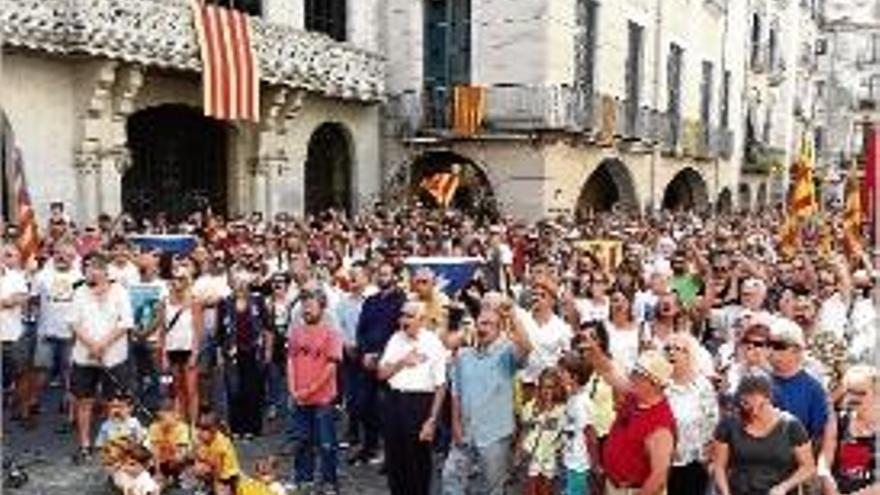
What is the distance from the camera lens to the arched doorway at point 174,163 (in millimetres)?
20219

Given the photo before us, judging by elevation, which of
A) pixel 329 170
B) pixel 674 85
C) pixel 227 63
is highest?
pixel 674 85

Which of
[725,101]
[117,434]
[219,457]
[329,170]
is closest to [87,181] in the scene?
[329,170]

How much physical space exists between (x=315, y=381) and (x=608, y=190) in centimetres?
2159

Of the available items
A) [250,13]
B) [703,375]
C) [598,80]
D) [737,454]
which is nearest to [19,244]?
[703,375]

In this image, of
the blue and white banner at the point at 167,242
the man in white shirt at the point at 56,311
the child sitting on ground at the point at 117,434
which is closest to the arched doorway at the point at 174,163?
the blue and white banner at the point at 167,242

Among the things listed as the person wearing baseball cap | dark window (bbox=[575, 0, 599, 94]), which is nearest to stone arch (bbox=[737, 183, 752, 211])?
dark window (bbox=[575, 0, 599, 94])

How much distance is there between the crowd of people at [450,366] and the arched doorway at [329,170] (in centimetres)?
915

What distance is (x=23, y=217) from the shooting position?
1055 centimetres

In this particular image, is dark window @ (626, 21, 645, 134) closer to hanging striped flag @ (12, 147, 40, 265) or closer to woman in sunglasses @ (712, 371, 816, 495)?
hanging striped flag @ (12, 147, 40, 265)

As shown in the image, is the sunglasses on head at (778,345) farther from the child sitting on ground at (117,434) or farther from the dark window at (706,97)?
the dark window at (706,97)

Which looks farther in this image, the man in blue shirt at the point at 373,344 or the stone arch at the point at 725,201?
the stone arch at the point at 725,201

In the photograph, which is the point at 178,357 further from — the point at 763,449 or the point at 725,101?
the point at 725,101

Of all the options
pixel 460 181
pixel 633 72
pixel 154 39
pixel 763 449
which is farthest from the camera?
pixel 633 72

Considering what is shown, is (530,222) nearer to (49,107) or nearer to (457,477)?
(49,107)
